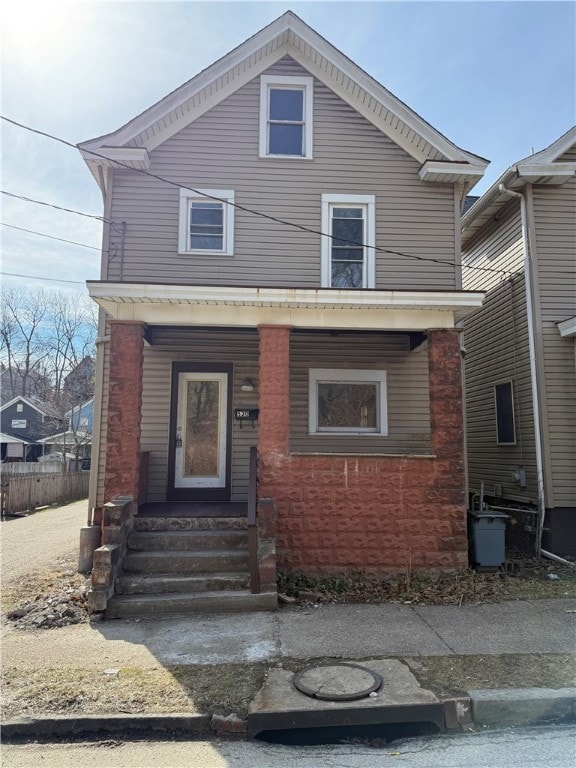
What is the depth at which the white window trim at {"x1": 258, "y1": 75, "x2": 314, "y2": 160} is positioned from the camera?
29.9 ft

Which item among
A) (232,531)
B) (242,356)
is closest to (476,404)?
(242,356)

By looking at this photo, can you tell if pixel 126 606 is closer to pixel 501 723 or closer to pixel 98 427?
pixel 98 427

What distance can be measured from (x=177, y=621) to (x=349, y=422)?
4.46 m

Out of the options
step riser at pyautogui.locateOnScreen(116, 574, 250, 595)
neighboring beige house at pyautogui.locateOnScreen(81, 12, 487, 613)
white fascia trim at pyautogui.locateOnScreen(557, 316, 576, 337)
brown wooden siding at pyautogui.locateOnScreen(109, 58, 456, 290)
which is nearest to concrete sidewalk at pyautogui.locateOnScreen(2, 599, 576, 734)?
step riser at pyautogui.locateOnScreen(116, 574, 250, 595)

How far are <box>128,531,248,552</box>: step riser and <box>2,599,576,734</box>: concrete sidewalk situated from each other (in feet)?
3.52

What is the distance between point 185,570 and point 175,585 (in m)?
0.31

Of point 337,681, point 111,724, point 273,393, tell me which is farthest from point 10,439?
point 337,681

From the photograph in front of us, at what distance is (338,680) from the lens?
13.5 ft

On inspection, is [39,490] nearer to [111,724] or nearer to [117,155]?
[117,155]

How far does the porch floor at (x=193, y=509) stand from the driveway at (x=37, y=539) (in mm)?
2098

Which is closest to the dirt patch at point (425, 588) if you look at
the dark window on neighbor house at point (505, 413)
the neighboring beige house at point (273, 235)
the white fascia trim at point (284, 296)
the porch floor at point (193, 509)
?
the porch floor at point (193, 509)

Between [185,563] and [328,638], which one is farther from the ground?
[185,563]

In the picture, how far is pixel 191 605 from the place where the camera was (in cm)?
585

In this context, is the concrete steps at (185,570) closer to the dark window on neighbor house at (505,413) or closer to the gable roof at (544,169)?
the dark window on neighbor house at (505,413)
